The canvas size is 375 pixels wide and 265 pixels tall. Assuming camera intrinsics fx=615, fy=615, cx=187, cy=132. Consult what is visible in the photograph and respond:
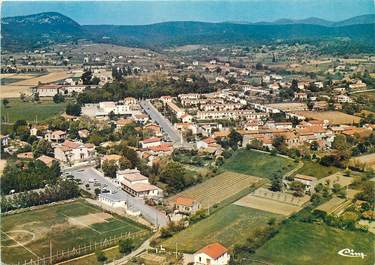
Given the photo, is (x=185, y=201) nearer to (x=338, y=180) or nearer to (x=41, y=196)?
(x=41, y=196)

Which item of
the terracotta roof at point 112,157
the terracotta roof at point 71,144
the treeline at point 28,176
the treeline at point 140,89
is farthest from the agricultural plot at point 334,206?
the treeline at point 140,89

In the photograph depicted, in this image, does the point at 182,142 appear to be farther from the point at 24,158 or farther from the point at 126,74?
the point at 126,74

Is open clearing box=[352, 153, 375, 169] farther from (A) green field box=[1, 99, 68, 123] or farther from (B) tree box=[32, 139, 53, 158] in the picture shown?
(A) green field box=[1, 99, 68, 123]

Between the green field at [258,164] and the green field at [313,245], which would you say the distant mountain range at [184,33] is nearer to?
the green field at [258,164]

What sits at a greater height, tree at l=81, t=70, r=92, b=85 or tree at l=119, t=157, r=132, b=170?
tree at l=81, t=70, r=92, b=85

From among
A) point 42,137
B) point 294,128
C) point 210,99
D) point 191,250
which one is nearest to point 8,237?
point 191,250

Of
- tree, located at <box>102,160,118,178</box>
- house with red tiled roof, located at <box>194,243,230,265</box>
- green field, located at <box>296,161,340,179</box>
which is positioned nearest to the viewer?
house with red tiled roof, located at <box>194,243,230,265</box>

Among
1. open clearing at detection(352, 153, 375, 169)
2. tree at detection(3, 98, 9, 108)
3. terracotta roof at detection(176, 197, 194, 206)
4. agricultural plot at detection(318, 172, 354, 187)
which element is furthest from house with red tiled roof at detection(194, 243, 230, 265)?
tree at detection(3, 98, 9, 108)
